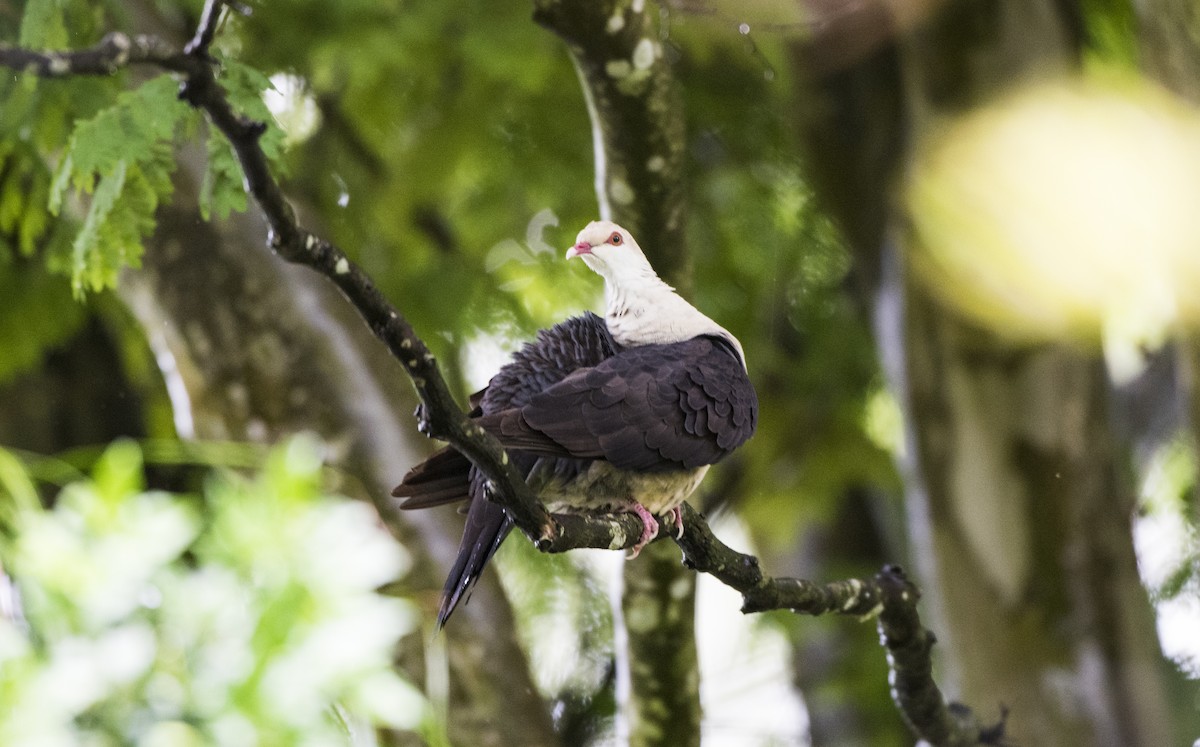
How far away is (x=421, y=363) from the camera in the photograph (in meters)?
1.66

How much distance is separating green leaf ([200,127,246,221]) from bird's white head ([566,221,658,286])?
0.54 m

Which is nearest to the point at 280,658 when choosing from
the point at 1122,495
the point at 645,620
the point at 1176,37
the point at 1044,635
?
the point at 645,620

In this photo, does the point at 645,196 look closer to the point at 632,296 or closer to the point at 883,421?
the point at 632,296

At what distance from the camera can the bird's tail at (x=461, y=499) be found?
197 cm

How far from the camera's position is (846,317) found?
Result: 703cm

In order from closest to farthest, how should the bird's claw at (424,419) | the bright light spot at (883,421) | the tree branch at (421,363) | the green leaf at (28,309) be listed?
the tree branch at (421,363), the bird's claw at (424,419), the green leaf at (28,309), the bright light spot at (883,421)

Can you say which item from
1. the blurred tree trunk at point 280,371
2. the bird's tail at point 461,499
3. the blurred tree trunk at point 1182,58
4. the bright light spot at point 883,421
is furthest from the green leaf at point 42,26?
the bright light spot at point 883,421

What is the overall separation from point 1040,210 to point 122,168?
384cm

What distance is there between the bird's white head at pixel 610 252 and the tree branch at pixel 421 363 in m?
0.39

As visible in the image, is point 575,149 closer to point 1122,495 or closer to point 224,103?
point 1122,495

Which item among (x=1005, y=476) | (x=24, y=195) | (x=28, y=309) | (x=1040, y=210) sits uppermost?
(x=1040, y=210)

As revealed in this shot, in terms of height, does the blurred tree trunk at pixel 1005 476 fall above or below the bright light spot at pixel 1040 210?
below

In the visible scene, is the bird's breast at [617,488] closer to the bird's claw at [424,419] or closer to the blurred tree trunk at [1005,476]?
the bird's claw at [424,419]

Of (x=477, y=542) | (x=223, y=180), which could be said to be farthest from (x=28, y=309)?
(x=477, y=542)
